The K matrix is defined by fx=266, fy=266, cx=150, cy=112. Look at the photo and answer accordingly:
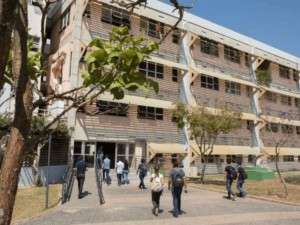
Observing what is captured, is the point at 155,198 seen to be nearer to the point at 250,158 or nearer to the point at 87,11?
the point at 87,11

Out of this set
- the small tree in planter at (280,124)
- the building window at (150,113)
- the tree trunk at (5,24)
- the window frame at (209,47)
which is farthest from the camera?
the window frame at (209,47)

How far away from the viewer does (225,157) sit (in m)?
28.0

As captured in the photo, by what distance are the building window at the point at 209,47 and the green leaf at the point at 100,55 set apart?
27441 millimetres

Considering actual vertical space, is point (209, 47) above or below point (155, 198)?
above

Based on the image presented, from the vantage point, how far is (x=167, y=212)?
9.59 m

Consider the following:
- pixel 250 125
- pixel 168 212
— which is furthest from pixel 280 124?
pixel 168 212

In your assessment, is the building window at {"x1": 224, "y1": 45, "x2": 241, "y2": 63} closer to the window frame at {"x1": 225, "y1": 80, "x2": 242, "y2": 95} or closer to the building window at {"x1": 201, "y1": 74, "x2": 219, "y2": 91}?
the window frame at {"x1": 225, "y1": 80, "x2": 242, "y2": 95}

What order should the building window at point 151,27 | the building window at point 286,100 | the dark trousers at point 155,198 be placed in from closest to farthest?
the dark trousers at point 155,198 → the building window at point 151,27 → the building window at point 286,100

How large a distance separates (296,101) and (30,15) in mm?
35248

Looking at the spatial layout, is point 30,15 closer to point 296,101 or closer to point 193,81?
point 193,81

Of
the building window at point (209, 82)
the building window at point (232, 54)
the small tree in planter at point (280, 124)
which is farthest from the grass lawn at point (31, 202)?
the building window at point (232, 54)

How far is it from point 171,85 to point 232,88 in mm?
8842

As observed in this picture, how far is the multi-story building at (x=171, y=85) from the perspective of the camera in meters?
20.4

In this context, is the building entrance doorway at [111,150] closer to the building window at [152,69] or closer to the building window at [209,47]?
the building window at [152,69]
